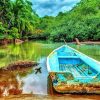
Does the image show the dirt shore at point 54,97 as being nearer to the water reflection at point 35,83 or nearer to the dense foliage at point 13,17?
the water reflection at point 35,83

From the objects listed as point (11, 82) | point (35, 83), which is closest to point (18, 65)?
point (11, 82)

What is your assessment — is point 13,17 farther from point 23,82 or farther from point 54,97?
point 54,97

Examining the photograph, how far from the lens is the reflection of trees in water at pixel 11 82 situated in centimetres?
859

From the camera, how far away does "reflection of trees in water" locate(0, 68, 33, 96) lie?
338 inches

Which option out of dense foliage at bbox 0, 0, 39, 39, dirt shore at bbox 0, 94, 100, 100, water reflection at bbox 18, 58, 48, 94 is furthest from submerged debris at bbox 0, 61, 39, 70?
dense foliage at bbox 0, 0, 39, 39

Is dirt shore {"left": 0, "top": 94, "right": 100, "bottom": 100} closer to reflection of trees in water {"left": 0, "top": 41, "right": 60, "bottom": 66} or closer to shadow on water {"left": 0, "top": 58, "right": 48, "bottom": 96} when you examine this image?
shadow on water {"left": 0, "top": 58, "right": 48, "bottom": 96}

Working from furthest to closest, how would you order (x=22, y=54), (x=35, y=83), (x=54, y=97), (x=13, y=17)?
(x=13, y=17) < (x=22, y=54) < (x=35, y=83) < (x=54, y=97)

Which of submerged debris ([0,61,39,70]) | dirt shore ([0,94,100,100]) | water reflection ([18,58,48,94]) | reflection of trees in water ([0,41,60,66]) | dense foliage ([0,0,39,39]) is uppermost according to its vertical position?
dense foliage ([0,0,39,39])

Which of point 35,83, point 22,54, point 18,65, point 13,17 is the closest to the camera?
point 35,83

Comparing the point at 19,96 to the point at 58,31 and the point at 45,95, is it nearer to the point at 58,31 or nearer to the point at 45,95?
the point at 45,95

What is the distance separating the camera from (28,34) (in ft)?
199

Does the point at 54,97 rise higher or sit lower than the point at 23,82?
→ lower

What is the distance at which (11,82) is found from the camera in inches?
398

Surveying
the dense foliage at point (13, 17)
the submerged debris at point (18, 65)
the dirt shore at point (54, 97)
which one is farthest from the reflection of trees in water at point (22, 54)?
the dirt shore at point (54, 97)
